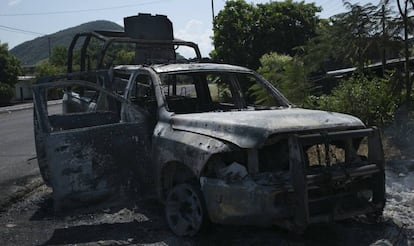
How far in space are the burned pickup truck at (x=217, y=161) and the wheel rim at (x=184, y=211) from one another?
10 millimetres

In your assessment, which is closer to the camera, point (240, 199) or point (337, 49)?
point (240, 199)

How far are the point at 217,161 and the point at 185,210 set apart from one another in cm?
73

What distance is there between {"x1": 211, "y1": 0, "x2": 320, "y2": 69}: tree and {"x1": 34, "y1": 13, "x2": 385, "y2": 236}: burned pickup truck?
18.1m

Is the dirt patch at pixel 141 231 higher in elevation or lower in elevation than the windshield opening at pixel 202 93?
lower

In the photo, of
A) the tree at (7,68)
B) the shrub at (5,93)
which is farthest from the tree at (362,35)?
the tree at (7,68)

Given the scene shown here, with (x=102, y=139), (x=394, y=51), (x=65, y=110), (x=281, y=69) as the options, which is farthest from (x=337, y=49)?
(x=102, y=139)

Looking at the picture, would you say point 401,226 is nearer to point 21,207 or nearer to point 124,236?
point 124,236

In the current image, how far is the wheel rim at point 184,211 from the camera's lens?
4809mm

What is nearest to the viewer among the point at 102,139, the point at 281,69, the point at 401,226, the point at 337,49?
the point at 401,226

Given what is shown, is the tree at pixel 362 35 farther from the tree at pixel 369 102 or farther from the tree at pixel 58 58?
the tree at pixel 58 58

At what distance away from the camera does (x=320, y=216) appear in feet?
14.4

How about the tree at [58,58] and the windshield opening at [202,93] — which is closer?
the windshield opening at [202,93]

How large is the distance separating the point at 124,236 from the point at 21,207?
2056mm

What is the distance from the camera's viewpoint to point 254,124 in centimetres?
448
